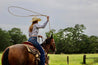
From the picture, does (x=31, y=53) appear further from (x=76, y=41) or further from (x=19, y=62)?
(x=76, y=41)

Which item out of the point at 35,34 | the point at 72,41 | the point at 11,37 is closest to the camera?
the point at 35,34

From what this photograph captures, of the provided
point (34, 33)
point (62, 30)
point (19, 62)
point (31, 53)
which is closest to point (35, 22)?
point (34, 33)

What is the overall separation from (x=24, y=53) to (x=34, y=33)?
4.16 ft

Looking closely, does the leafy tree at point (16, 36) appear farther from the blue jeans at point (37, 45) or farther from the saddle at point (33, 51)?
the saddle at point (33, 51)

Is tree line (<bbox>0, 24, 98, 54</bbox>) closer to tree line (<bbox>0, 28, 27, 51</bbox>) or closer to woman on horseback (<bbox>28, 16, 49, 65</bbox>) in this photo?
tree line (<bbox>0, 28, 27, 51</bbox>)

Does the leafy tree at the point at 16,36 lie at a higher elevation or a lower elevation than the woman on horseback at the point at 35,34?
lower

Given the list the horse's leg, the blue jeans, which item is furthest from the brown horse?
the blue jeans

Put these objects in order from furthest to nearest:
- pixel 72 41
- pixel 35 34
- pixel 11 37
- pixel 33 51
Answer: pixel 11 37
pixel 72 41
pixel 35 34
pixel 33 51

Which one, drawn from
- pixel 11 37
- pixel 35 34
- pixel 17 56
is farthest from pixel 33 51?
pixel 11 37

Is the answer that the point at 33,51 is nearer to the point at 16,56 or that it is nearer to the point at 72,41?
the point at 16,56

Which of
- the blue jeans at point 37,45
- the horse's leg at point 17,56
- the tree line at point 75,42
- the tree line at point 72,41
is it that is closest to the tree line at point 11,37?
the tree line at point 72,41

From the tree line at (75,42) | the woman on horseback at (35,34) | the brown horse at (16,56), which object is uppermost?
the woman on horseback at (35,34)

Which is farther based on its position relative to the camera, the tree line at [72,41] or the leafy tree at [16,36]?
the leafy tree at [16,36]

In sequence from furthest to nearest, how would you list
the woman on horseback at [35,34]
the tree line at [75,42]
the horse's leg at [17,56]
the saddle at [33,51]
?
the tree line at [75,42] → the woman on horseback at [35,34] → the saddle at [33,51] → the horse's leg at [17,56]
